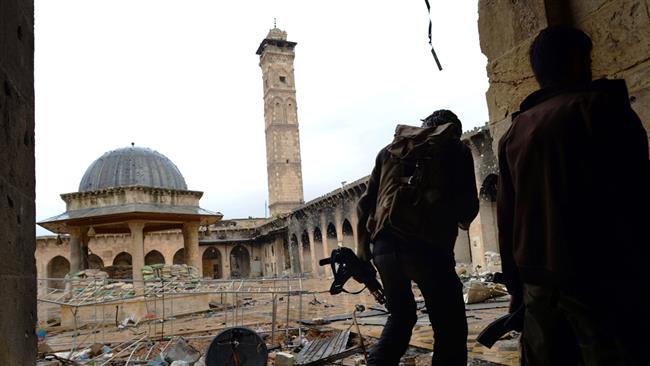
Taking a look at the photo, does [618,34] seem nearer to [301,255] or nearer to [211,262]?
[301,255]

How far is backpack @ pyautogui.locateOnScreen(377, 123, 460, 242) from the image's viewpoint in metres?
2.45

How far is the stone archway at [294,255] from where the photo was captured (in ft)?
104

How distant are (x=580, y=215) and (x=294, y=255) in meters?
31.4

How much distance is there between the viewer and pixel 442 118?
269 cm

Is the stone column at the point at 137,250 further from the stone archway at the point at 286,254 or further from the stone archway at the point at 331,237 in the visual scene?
the stone archway at the point at 286,254

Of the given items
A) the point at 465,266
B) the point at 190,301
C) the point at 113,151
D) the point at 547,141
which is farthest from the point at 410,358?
the point at 113,151

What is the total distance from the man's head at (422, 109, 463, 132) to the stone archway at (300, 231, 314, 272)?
27.9 m

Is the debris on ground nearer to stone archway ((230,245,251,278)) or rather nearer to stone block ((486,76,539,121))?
stone block ((486,76,539,121))

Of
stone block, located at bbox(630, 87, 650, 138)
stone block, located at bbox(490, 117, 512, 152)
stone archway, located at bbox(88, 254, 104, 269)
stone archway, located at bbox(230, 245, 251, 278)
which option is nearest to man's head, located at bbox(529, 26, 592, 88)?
stone block, located at bbox(630, 87, 650, 138)

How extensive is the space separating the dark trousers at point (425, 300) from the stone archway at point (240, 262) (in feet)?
121

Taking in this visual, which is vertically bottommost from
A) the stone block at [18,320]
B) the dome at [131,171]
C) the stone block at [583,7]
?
the stone block at [18,320]

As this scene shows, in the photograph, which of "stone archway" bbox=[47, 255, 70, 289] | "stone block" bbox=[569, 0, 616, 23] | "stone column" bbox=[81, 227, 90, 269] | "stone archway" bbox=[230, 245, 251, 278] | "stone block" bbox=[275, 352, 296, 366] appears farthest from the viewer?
"stone archway" bbox=[230, 245, 251, 278]

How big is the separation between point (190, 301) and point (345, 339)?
8.62 m

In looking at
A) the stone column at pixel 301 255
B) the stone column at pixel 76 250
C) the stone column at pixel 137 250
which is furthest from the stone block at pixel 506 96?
the stone column at pixel 301 255
